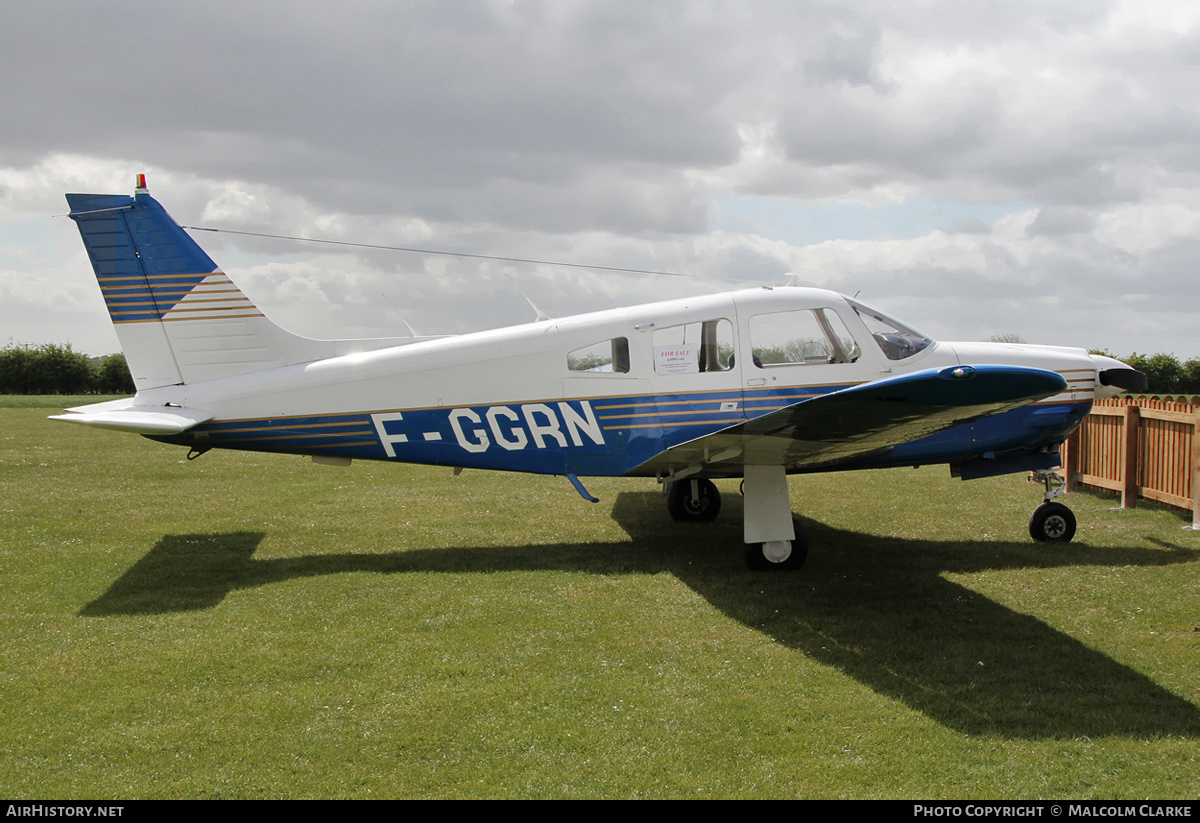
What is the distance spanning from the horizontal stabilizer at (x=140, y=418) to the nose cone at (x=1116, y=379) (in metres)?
9.16

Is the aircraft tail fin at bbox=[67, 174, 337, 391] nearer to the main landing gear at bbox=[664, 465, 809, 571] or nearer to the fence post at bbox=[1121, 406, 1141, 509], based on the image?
the main landing gear at bbox=[664, 465, 809, 571]

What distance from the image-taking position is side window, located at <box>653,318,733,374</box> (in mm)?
7414

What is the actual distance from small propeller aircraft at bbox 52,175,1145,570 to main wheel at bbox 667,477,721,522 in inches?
83.0

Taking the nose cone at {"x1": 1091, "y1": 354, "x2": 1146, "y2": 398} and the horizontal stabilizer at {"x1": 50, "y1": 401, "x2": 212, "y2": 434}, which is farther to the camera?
the nose cone at {"x1": 1091, "y1": 354, "x2": 1146, "y2": 398}

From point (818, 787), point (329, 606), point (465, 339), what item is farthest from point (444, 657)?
point (465, 339)

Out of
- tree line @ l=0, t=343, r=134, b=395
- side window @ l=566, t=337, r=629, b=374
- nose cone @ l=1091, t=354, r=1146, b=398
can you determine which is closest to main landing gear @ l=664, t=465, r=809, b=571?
side window @ l=566, t=337, r=629, b=374

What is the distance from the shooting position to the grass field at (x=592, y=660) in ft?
12.1

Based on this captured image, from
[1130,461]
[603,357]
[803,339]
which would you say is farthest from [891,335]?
[1130,461]

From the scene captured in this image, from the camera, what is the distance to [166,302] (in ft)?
25.2

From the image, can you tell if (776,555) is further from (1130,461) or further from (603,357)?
(1130,461)

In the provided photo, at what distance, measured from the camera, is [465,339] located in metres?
7.74

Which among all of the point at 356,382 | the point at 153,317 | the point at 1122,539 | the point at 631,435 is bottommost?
the point at 1122,539
